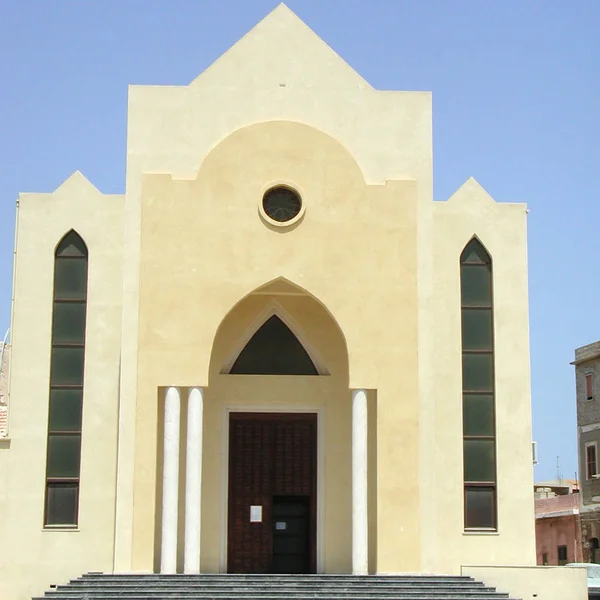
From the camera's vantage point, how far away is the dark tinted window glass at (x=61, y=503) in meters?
19.6

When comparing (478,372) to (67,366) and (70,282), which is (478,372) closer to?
(67,366)

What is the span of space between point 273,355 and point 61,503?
14.4 ft

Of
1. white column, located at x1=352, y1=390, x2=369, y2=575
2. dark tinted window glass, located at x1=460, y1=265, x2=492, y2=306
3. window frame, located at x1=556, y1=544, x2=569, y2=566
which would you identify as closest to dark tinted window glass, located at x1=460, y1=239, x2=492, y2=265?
dark tinted window glass, located at x1=460, y1=265, x2=492, y2=306

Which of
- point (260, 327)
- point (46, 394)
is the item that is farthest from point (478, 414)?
point (46, 394)

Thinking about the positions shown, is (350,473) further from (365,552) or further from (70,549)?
(70,549)

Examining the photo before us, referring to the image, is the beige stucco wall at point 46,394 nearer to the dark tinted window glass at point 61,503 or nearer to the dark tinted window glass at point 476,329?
the dark tinted window glass at point 61,503

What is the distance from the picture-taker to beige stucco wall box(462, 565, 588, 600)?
18609mm

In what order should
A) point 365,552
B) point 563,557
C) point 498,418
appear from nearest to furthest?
point 365,552, point 498,418, point 563,557

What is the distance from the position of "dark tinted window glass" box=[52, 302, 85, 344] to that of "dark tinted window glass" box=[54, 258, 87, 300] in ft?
0.50

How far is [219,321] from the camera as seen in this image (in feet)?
62.9

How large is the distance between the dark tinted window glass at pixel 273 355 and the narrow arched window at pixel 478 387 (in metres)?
2.75

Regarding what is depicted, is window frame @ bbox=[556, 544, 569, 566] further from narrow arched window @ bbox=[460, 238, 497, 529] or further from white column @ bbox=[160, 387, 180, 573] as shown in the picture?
white column @ bbox=[160, 387, 180, 573]

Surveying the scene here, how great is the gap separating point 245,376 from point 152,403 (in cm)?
219

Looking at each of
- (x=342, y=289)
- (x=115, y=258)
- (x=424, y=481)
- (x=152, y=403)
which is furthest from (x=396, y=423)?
(x=115, y=258)
